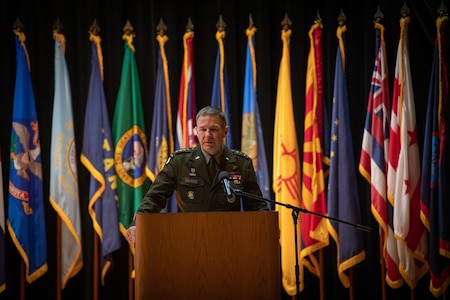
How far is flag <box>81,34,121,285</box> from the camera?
4.91 m

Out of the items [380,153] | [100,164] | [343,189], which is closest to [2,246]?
[100,164]

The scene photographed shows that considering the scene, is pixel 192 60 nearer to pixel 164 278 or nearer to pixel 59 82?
pixel 59 82

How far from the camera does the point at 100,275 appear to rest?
5148 millimetres

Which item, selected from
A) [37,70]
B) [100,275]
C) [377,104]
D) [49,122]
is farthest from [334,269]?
[37,70]

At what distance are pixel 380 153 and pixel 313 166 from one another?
1.93ft

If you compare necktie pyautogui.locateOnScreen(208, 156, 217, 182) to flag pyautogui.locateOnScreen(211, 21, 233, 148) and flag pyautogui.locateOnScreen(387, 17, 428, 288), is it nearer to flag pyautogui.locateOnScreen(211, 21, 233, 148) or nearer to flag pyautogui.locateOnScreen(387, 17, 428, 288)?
flag pyautogui.locateOnScreen(211, 21, 233, 148)

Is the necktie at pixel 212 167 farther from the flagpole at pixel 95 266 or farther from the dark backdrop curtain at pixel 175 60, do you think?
the flagpole at pixel 95 266

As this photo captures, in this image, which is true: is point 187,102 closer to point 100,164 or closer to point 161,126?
point 161,126

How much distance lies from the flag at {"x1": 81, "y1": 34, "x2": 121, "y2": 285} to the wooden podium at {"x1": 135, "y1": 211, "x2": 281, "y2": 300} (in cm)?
237

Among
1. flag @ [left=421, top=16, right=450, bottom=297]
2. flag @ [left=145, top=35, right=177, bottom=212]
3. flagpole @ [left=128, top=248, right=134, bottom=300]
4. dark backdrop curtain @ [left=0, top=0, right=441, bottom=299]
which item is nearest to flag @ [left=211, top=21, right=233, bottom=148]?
dark backdrop curtain @ [left=0, top=0, right=441, bottom=299]

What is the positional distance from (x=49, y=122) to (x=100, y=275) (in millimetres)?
1532

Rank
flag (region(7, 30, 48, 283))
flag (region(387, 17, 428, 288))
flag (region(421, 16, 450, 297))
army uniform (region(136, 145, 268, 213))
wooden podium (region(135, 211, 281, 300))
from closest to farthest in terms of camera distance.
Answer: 1. wooden podium (region(135, 211, 281, 300))
2. army uniform (region(136, 145, 268, 213))
3. flag (region(421, 16, 450, 297))
4. flag (region(387, 17, 428, 288))
5. flag (region(7, 30, 48, 283))

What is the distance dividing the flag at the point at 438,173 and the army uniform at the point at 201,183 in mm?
1707

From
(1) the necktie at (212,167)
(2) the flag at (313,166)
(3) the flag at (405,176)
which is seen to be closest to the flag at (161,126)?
(2) the flag at (313,166)
